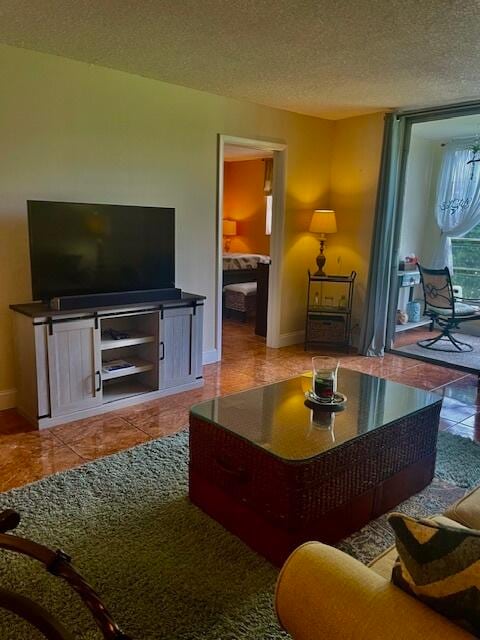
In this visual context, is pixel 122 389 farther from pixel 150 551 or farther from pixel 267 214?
pixel 267 214

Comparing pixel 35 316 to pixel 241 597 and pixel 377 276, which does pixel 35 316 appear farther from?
pixel 377 276

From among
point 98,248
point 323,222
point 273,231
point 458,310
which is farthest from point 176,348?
point 458,310

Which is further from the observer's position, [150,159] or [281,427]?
[150,159]

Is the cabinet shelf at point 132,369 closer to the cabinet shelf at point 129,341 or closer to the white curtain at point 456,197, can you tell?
the cabinet shelf at point 129,341

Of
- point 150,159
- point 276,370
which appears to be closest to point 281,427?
point 276,370

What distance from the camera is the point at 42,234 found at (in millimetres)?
3176

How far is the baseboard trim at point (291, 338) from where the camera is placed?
17.9 feet

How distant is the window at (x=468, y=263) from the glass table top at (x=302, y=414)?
4289 mm

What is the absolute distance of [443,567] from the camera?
2.85 ft

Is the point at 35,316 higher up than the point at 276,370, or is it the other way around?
the point at 35,316

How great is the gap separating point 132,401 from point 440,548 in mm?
2980

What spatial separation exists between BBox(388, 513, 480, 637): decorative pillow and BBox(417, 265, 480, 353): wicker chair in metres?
4.97

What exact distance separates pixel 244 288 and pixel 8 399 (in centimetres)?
360

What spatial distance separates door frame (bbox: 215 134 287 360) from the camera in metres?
4.54
